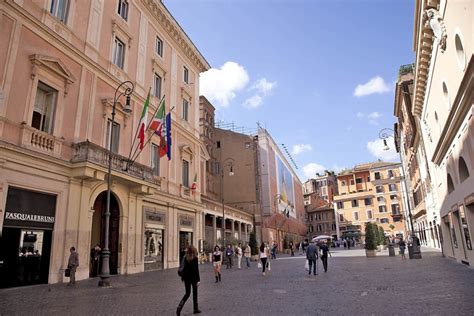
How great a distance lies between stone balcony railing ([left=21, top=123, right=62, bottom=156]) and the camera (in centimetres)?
1359

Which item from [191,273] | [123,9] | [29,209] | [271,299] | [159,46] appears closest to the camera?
[191,273]

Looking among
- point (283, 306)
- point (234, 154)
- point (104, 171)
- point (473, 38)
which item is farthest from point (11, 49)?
point (234, 154)

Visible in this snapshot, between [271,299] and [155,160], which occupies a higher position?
[155,160]

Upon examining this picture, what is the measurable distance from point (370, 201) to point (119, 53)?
226 ft

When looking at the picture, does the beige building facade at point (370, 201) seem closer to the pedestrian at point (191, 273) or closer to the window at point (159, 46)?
the window at point (159, 46)

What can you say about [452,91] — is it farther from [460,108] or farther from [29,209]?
[29,209]

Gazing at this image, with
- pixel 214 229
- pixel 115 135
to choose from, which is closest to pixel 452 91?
pixel 115 135

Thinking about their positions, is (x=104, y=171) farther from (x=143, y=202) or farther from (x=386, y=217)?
(x=386, y=217)

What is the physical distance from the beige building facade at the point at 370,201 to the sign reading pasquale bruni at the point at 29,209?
217 ft

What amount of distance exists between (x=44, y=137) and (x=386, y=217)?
73.2 m

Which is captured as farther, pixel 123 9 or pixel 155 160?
pixel 155 160

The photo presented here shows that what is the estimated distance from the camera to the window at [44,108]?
48.5 ft

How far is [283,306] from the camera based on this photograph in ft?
27.1

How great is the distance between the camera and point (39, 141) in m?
14.3
